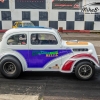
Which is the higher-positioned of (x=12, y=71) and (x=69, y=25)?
(x=69, y=25)

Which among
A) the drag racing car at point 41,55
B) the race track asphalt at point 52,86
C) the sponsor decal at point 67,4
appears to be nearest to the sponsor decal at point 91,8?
the sponsor decal at point 67,4

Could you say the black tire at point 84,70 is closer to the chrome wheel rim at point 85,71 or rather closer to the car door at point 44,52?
the chrome wheel rim at point 85,71

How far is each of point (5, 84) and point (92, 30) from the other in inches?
548

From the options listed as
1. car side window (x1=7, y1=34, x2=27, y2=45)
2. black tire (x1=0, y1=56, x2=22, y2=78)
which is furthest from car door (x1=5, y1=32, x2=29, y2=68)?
black tire (x1=0, y1=56, x2=22, y2=78)

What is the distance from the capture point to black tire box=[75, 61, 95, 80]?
609 centimetres

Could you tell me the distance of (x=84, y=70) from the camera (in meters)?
6.15

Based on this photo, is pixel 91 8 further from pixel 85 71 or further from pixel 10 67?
pixel 10 67

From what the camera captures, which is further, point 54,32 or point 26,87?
point 54,32

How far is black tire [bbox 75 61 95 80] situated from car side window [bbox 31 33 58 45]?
1.00 meters

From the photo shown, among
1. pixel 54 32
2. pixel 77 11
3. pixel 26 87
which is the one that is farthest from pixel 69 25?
pixel 26 87

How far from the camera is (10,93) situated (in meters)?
5.10

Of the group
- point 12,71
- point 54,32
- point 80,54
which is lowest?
point 12,71

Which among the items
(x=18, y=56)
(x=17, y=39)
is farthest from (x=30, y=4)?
(x=18, y=56)

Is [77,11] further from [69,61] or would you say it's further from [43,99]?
[43,99]
